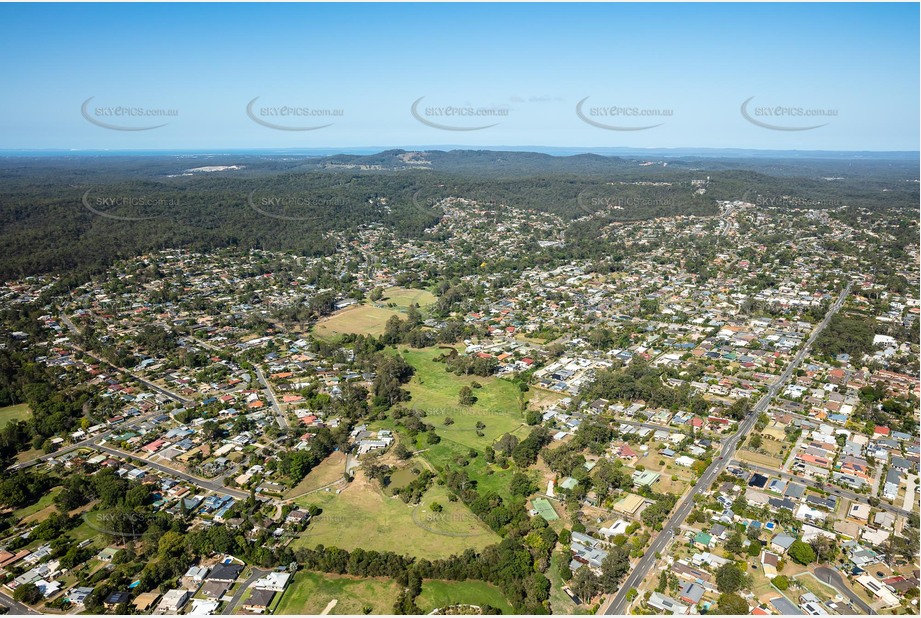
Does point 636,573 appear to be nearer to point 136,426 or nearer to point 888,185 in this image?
point 136,426

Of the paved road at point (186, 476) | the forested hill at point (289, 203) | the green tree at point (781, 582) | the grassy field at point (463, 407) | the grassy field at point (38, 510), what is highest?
the forested hill at point (289, 203)

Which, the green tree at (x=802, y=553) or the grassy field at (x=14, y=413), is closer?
the green tree at (x=802, y=553)

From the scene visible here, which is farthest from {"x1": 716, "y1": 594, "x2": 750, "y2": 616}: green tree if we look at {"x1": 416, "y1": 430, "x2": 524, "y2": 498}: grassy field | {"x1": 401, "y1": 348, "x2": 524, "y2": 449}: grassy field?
{"x1": 401, "y1": 348, "x2": 524, "y2": 449}: grassy field

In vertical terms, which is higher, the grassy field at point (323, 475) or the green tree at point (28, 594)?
the green tree at point (28, 594)

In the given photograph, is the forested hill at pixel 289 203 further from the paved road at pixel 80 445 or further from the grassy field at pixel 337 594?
the grassy field at pixel 337 594

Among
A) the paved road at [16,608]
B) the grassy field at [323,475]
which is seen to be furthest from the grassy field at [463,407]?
the paved road at [16,608]

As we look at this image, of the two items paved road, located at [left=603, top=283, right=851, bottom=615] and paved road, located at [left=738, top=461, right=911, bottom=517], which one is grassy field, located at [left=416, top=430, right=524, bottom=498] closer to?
paved road, located at [left=603, top=283, right=851, bottom=615]

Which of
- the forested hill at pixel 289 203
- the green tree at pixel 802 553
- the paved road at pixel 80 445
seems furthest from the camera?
the forested hill at pixel 289 203
